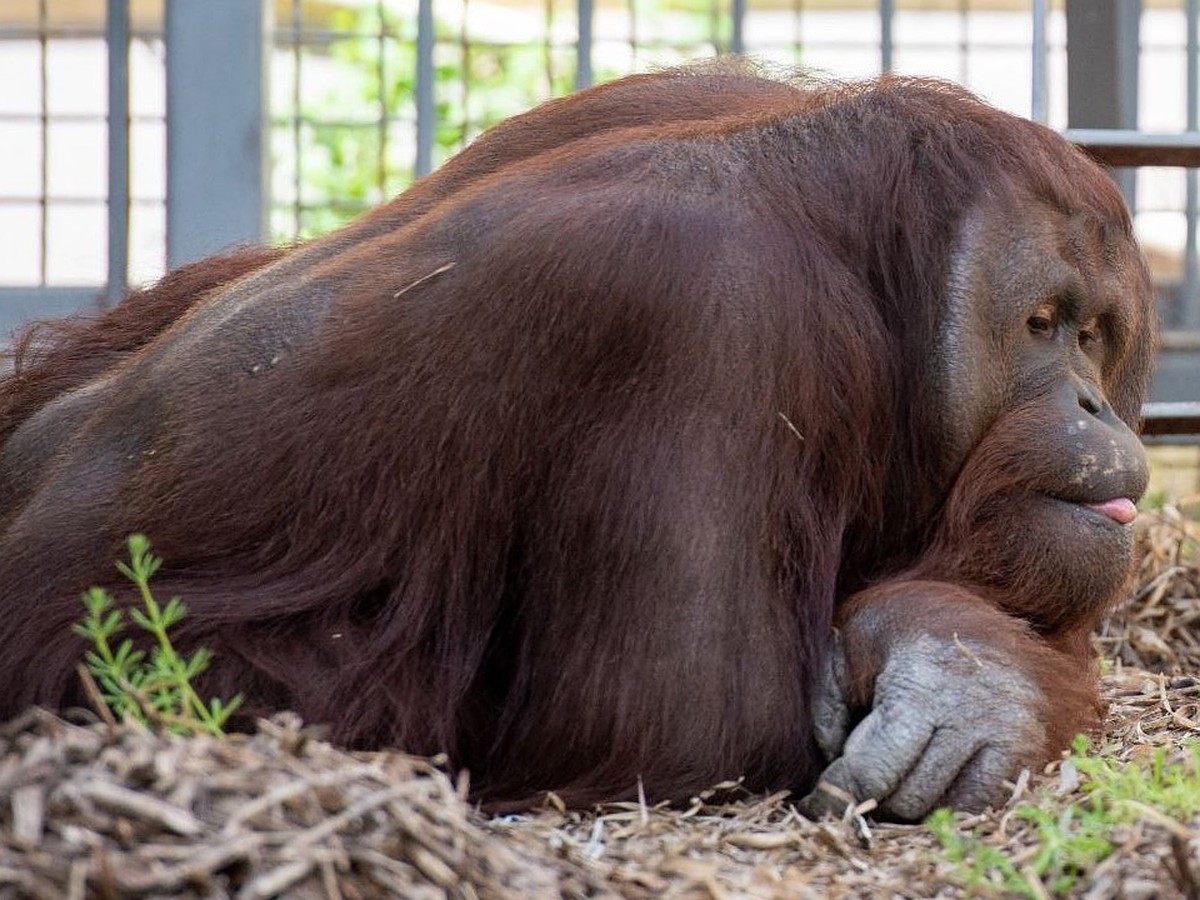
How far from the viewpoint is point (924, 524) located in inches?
93.7

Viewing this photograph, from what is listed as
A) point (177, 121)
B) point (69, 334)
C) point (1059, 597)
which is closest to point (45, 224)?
point (177, 121)

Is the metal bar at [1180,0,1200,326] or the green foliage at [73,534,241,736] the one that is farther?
the metal bar at [1180,0,1200,326]

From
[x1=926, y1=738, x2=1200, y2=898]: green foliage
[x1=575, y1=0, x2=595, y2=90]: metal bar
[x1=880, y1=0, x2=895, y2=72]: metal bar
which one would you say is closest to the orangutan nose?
[x1=926, y1=738, x2=1200, y2=898]: green foliage

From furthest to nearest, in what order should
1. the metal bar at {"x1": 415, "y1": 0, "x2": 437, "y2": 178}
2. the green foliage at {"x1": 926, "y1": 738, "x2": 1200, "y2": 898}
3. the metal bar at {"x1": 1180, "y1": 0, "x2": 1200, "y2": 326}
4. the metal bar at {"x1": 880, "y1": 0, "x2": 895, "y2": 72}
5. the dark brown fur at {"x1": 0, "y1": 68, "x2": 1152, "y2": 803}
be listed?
the metal bar at {"x1": 1180, "y1": 0, "x2": 1200, "y2": 326}
the metal bar at {"x1": 880, "y1": 0, "x2": 895, "y2": 72}
the metal bar at {"x1": 415, "y1": 0, "x2": 437, "y2": 178}
the dark brown fur at {"x1": 0, "y1": 68, "x2": 1152, "y2": 803}
the green foliage at {"x1": 926, "y1": 738, "x2": 1200, "y2": 898}

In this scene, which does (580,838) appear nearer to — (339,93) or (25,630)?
(25,630)

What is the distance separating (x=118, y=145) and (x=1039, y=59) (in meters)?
1.89

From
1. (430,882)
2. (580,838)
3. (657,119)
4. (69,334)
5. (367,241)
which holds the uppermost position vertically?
(657,119)

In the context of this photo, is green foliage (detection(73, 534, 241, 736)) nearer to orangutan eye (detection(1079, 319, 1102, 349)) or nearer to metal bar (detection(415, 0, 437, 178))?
orangutan eye (detection(1079, 319, 1102, 349))

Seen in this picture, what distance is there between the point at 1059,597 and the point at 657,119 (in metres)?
0.93

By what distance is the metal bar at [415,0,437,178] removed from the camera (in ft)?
11.7

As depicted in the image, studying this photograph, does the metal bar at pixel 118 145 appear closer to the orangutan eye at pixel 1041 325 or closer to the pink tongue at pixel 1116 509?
the orangutan eye at pixel 1041 325

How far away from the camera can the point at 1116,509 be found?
231 centimetres

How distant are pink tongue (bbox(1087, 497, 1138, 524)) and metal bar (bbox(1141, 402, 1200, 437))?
1.25 meters

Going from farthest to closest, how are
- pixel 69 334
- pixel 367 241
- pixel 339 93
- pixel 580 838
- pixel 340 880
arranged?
pixel 339 93 → pixel 69 334 → pixel 367 241 → pixel 580 838 → pixel 340 880
